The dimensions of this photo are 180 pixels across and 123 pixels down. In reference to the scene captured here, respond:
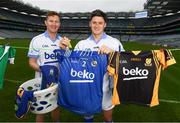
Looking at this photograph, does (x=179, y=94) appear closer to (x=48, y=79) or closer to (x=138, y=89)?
(x=138, y=89)

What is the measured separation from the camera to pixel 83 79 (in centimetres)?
518

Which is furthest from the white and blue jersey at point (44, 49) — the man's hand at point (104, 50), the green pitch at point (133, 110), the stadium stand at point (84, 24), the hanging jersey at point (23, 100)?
the stadium stand at point (84, 24)

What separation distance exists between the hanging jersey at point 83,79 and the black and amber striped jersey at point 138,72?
10.5 inches

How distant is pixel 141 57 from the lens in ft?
18.1

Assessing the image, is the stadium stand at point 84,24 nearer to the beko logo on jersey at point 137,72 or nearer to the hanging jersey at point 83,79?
the beko logo on jersey at point 137,72

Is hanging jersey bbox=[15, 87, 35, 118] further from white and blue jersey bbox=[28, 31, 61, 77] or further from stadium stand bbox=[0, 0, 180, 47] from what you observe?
stadium stand bbox=[0, 0, 180, 47]

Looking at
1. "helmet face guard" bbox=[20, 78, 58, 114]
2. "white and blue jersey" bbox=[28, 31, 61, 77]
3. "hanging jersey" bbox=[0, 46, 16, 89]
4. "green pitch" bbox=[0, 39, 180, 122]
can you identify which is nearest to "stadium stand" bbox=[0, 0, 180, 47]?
"green pitch" bbox=[0, 39, 180, 122]

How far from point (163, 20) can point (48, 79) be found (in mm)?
77510

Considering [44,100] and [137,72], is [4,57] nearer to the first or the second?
[44,100]

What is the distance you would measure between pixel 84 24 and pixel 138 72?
9013 cm

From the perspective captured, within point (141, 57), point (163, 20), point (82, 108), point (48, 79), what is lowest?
point (82, 108)

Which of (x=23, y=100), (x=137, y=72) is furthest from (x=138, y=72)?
(x=23, y=100)

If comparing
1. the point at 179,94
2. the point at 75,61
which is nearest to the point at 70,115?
the point at 75,61

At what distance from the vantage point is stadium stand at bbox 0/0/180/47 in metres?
75.5
